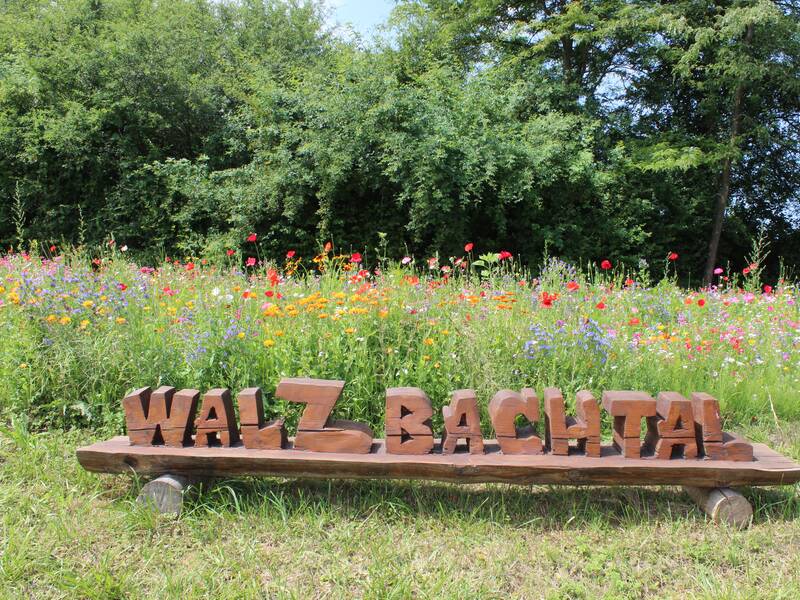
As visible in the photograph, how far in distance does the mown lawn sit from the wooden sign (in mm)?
186

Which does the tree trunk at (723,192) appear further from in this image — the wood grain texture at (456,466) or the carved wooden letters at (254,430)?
the carved wooden letters at (254,430)

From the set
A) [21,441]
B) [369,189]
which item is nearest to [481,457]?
[21,441]

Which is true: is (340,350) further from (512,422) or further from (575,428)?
(575,428)

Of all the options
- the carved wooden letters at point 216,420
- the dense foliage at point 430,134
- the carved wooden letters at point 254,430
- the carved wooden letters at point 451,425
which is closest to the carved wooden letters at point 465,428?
the carved wooden letters at point 451,425

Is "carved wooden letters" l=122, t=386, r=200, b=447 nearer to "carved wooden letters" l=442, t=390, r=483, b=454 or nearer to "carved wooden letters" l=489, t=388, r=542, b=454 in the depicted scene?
"carved wooden letters" l=442, t=390, r=483, b=454

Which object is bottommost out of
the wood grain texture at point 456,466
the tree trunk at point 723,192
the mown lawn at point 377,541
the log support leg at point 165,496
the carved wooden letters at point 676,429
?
the mown lawn at point 377,541

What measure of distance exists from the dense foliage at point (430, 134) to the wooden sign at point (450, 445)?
6.33m

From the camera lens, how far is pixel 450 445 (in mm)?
2213

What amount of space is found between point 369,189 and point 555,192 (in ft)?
10.9

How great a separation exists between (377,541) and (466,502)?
1.43ft

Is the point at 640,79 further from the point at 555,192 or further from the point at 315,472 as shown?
the point at 315,472

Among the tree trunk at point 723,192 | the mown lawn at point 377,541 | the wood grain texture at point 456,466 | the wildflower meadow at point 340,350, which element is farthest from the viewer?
the tree trunk at point 723,192

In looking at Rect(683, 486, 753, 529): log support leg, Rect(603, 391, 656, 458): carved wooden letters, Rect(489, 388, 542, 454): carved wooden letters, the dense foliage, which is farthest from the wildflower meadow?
the dense foliage

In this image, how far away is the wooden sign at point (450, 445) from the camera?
215cm
